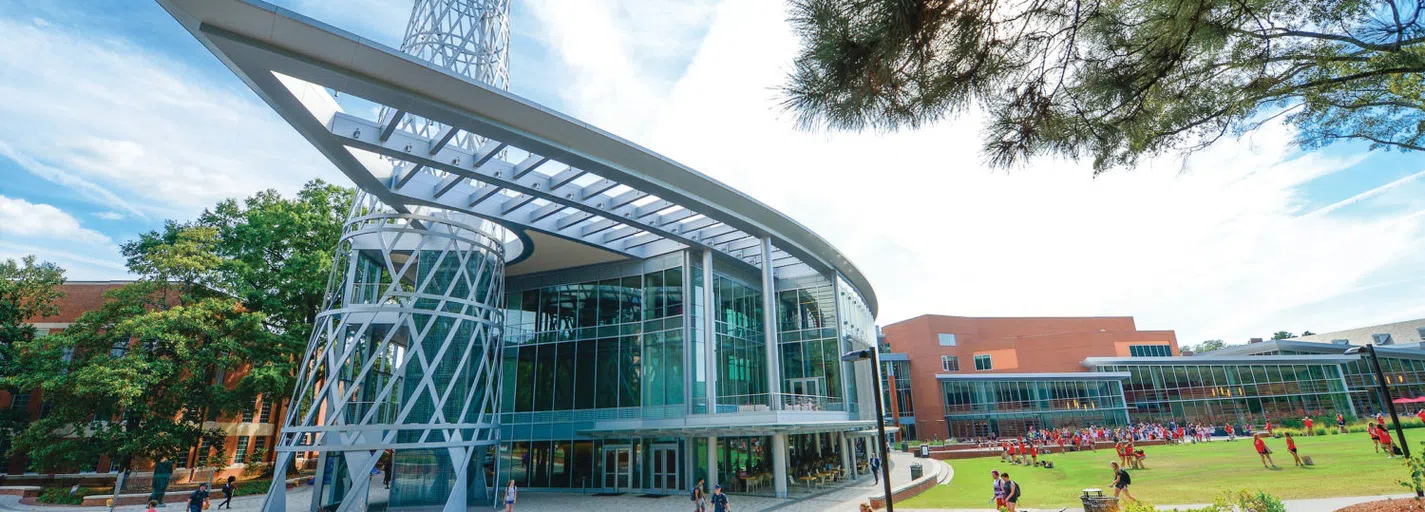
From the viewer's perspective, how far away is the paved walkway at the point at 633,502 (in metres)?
18.7

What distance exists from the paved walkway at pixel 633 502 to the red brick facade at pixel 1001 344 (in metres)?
32.1

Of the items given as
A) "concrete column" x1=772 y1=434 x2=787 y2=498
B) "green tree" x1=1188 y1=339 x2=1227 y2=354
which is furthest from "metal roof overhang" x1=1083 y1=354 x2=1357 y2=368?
"green tree" x1=1188 y1=339 x2=1227 y2=354

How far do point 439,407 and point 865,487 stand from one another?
15.1m

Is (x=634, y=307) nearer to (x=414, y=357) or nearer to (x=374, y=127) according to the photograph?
(x=414, y=357)

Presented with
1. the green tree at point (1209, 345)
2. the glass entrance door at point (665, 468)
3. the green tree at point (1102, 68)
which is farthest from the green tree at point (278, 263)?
the green tree at point (1209, 345)

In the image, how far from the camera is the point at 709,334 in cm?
2261

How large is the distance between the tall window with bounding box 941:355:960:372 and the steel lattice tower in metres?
46.8

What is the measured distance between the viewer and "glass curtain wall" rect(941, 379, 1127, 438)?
4966cm

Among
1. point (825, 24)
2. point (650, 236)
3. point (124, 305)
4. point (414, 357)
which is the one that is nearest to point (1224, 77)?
point (825, 24)

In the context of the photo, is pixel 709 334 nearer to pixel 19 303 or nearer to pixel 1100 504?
pixel 1100 504

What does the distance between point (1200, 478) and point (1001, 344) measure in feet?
152

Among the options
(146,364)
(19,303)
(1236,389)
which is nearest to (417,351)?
(146,364)

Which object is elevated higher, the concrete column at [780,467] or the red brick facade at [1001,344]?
the red brick facade at [1001,344]

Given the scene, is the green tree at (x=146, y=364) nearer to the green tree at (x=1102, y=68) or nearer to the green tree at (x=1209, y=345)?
the green tree at (x=1102, y=68)
